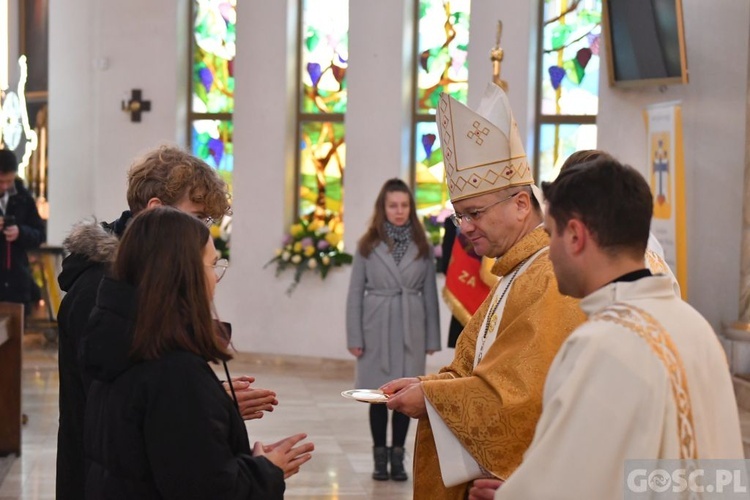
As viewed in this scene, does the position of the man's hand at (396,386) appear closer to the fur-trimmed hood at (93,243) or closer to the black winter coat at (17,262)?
the fur-trimmed hood at (93,243)

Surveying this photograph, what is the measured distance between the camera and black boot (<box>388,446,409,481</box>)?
6.51 meters

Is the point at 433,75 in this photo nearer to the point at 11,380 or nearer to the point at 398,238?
the point at 398,238

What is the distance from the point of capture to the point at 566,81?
1064 centimetres

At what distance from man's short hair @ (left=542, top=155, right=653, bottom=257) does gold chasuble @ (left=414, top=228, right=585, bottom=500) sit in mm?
758

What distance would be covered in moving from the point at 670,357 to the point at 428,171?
910 centimetres

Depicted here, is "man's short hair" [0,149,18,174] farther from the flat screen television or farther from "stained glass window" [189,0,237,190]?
the flat screen television

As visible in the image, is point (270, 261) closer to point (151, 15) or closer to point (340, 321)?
point (340, 321)

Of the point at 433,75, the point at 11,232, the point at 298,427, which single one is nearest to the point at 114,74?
the point at 433,75

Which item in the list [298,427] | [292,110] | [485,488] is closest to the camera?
[485,488]

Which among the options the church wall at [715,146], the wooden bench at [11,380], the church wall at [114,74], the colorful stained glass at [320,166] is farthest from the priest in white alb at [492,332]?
the church wall at [114,74]

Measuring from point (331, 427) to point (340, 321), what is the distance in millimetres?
2732

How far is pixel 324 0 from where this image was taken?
11.4m

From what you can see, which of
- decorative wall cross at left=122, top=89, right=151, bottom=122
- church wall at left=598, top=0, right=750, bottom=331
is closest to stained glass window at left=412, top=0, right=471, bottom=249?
church wall at left=598, top=0, right=750, bottom=331

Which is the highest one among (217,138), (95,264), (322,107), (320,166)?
(322,107)
